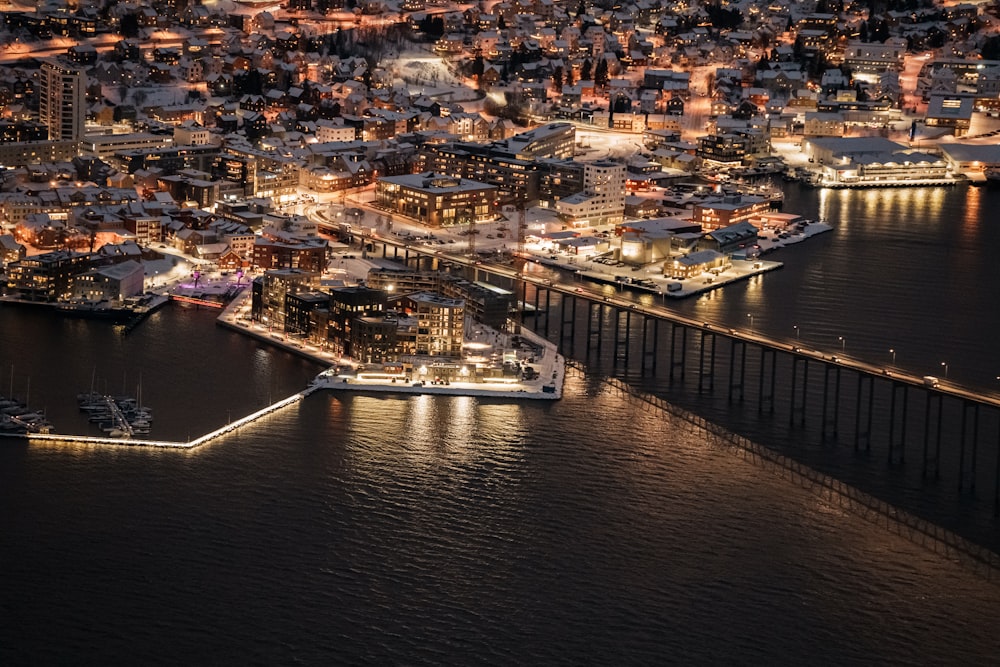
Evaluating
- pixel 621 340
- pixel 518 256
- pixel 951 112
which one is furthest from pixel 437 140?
pixel 621 340

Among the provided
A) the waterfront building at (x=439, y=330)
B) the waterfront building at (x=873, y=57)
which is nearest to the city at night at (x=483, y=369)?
the waterfront building at (x=439, y=330)

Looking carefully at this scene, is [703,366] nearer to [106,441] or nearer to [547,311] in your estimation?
[547,311]

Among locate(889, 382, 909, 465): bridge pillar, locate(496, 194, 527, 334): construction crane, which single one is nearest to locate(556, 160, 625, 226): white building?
locate(496, 194, 527, 334): construction crane

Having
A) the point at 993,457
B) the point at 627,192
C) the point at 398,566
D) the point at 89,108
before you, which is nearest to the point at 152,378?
the point at 398,566

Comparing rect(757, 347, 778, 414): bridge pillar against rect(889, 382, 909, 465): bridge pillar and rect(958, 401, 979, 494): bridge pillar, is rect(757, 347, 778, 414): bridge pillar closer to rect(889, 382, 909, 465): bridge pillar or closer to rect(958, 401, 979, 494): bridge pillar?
rect(889, 382, 909, 465): bridge pillar

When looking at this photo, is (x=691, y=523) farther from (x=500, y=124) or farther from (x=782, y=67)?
(x=782, y=67)

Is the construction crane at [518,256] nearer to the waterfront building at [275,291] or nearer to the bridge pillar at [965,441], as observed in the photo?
the waterfront building at [275,291]
